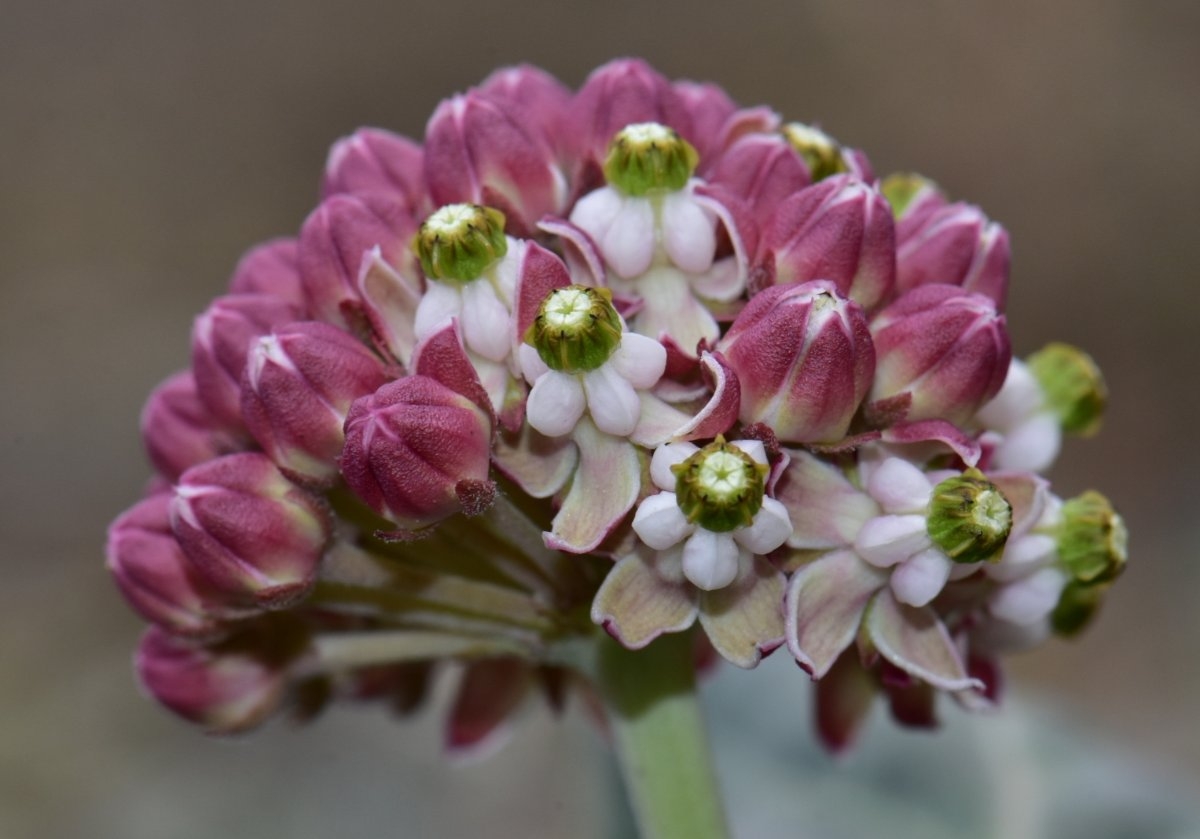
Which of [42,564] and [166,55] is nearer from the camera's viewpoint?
[42,564]

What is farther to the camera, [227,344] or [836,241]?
[227,344]

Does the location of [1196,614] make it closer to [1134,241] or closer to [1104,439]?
[1104,439]

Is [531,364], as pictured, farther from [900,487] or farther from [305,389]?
[900,487]

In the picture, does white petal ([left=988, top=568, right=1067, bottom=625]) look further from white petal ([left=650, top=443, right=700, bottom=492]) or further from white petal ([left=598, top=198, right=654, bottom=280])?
white petal ([left=598, top=198, right=654, bottom=280])

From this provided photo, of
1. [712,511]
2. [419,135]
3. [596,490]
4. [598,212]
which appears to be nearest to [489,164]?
[598,212]

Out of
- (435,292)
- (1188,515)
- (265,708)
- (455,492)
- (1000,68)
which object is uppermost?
(435,292)

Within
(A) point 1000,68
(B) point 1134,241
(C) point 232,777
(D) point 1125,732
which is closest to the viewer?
(C) point 232,777

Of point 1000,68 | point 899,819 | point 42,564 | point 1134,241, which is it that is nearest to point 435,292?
point 899,819

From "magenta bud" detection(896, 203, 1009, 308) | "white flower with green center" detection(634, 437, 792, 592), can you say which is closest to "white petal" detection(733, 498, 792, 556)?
"white flower with green center" detection(634, 437, 792, 592)
